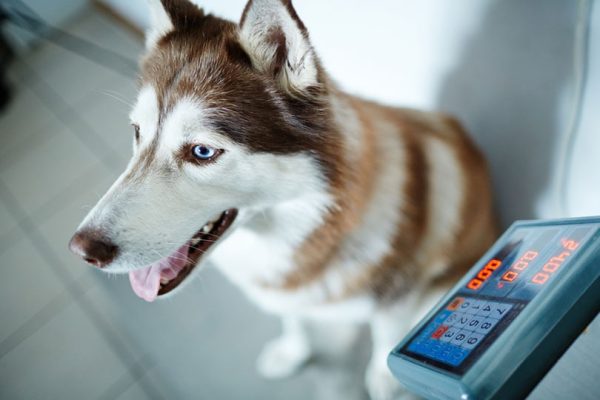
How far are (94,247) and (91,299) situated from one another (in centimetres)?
92

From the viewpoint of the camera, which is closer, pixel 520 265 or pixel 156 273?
pixel 520 265

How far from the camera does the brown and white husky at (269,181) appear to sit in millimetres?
739

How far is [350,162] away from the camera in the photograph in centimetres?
89

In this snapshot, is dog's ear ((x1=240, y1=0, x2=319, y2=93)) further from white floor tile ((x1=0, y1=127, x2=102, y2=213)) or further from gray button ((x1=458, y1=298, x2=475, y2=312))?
white floor tile ((x1=0, y1=127, x2=102, y2=213))

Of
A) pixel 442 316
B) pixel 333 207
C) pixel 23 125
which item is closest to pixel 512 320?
pixel 442 316

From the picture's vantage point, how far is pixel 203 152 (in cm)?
77

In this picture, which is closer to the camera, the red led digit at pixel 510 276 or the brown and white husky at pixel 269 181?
the red led digit at pixel 510 276

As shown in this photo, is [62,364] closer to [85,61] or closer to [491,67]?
[85,61]

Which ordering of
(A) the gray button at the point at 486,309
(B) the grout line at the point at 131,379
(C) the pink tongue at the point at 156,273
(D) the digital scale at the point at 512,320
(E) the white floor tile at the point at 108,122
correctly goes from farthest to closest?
(E) the white floor tile at the point at 108,122, (B) the grout line at the point at 131,379, (C) the pink tongue at the point at 156,273, (A) the gray button at the point at 486,309, (D) the digital scale at the point at 512,320

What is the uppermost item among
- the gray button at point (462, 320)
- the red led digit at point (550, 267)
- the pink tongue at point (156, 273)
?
the red led digit at point (550, 267)

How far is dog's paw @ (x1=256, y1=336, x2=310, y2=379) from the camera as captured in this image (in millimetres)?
1394

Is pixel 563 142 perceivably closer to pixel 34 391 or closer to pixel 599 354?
pixel 599 354

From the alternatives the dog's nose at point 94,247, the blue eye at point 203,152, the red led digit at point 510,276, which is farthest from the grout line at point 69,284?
the red led digit at point 510,276

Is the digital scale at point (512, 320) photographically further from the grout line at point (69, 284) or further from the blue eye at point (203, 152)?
the grout line at point (69, 284)
